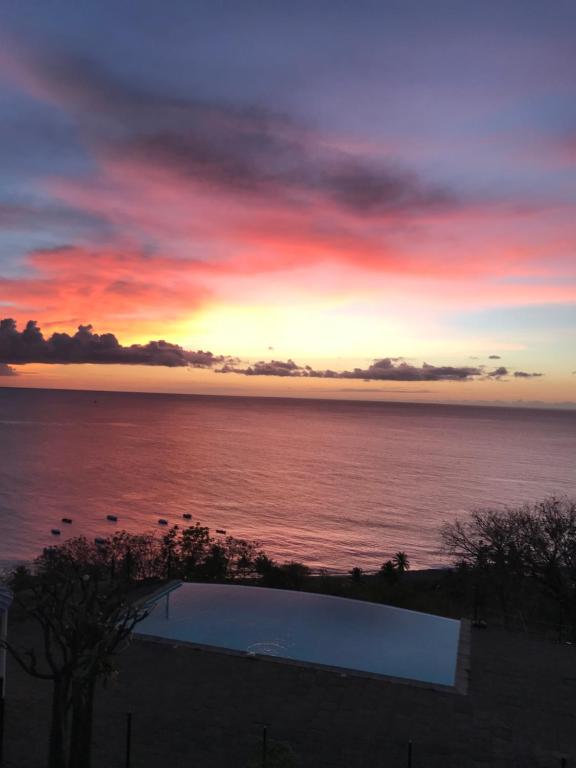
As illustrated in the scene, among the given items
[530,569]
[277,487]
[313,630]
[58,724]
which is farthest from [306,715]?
[277,487]

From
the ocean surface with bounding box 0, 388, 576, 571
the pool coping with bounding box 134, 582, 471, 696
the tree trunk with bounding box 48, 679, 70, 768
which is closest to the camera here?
the tree trunk with bounding box 48, 679, 70, 768

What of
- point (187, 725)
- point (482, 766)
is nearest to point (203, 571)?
point (187, 725)

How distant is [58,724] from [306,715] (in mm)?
5111

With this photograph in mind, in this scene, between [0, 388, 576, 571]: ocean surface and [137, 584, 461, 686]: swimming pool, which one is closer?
[137, 584, 461, 686]: swimming pool

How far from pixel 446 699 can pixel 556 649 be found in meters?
4.68

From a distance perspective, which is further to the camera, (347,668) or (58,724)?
(347,668)

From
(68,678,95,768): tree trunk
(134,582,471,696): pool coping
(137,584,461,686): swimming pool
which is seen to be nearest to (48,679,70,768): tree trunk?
(68,678,95,768): tree trunk

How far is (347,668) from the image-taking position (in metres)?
13.2

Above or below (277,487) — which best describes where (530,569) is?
above

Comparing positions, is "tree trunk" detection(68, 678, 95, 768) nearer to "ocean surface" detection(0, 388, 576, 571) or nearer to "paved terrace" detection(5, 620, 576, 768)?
"paved terrace" detection(5, 620, 576, 768)

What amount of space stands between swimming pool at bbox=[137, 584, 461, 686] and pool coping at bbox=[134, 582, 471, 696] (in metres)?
Result: 0.07

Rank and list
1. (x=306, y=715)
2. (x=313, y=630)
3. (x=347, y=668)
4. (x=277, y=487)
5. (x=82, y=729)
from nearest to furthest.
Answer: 1. (x=82, y=729)
2. (x=306, y=715)
3. (x=347, y=668)
4. (x=313, y=630)
5. (x=277, y=487)

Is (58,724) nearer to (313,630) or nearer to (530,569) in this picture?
(313,630)

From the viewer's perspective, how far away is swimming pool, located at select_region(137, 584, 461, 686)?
13.6m
